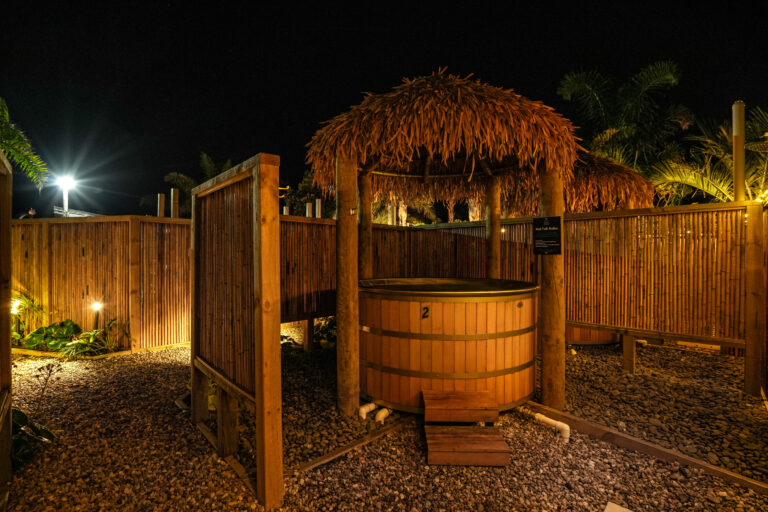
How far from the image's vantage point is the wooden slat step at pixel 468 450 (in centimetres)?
257

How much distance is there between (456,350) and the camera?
10.7ft

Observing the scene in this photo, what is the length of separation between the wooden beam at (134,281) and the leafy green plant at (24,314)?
63.5 inches

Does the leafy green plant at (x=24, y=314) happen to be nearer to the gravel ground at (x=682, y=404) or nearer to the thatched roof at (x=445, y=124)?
the thatched roof at (x=445, y=124)

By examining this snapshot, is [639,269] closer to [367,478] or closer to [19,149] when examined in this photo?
→ [367,478]

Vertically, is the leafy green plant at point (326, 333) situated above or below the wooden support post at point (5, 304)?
below

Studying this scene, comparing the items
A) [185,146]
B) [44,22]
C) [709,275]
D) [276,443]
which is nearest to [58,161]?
[185,146]

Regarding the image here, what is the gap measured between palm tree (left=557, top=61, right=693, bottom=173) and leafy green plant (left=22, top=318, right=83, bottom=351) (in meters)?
12.3

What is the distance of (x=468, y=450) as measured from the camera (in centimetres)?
259

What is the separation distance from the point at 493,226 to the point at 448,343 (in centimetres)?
267

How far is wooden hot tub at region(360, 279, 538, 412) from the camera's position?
326cm

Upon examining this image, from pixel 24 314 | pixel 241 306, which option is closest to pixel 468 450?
pixel 241 306

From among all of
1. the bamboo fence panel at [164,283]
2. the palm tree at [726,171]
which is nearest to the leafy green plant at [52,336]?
the bamboo fence panel at [164,283]

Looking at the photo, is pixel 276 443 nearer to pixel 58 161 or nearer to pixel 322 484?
pixel 322 484

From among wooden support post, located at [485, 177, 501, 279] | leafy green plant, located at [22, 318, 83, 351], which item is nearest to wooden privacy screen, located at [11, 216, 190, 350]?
leafy green plant, located at [22, 318, 83, 351]
